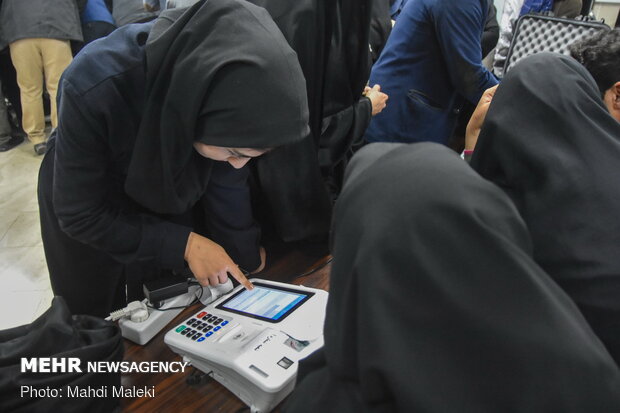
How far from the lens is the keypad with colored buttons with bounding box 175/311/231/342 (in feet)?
2.67

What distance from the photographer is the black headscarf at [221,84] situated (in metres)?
0.71

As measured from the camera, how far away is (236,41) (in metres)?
0.72

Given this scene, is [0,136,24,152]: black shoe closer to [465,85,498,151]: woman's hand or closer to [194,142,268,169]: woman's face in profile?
[194,142,268,169]: woman's face in profile

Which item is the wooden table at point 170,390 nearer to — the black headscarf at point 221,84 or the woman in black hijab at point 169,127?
the woman in black hijab at point 169,127

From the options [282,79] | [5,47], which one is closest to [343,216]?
[282,79]

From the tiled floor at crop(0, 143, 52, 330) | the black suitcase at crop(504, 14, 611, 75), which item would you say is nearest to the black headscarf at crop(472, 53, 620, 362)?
the black suitcase at crop(504, 14, 611, 75)

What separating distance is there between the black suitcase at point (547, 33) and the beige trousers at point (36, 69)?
8.98 feet

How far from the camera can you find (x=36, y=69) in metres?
3.08

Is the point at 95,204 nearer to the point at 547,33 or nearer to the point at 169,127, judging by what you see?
the point at 169,127

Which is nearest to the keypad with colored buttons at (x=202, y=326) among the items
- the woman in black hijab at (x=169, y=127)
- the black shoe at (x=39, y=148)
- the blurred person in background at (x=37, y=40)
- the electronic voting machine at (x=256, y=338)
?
the electronic voting machine at (x=256, y=338)

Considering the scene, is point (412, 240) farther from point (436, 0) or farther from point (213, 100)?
point (436, 0)

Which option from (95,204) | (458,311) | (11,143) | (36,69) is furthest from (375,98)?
(11,143)

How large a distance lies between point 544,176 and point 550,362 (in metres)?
0.39

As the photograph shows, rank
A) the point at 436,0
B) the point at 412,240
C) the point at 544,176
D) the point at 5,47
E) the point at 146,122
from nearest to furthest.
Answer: the point at 412,240 < the point at 544,176 < the point at 146,122 < the point at 436,0 < the point at 5,47
